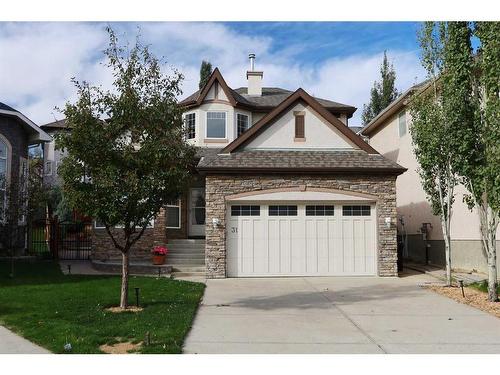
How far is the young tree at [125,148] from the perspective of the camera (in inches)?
389

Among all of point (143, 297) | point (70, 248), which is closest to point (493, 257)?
point (143, 297)

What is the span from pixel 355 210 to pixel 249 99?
960 cm

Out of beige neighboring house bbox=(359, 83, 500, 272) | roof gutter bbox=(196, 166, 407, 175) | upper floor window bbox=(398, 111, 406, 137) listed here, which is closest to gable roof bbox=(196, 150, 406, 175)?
roof gutter bbox=(196, 166, 407, 175)

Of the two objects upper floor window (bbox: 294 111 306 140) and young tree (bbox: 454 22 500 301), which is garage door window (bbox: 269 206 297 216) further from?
young tree (bbox: 454 22 500 301)

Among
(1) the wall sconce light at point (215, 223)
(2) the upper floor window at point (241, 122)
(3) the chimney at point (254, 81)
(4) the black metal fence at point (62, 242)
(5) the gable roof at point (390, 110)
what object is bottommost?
(4) the black metal fence at point (62, 242)

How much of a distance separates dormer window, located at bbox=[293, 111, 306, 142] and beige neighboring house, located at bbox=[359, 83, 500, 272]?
130 inches

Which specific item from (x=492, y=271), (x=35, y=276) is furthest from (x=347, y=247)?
(x=35, y=276)

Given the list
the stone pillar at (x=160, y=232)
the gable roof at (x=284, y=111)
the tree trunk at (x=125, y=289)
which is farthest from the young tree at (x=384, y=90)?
the tree trunk at (x=125, y=289)

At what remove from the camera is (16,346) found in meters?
7.49

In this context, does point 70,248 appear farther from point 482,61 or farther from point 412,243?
point 482,61

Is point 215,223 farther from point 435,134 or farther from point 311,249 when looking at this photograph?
point 435,134

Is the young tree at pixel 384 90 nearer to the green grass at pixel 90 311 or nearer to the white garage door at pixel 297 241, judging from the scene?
the white garage door at pixel 297 241

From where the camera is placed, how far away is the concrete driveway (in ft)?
24.4

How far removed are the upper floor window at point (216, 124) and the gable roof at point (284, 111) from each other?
18.1 feet
